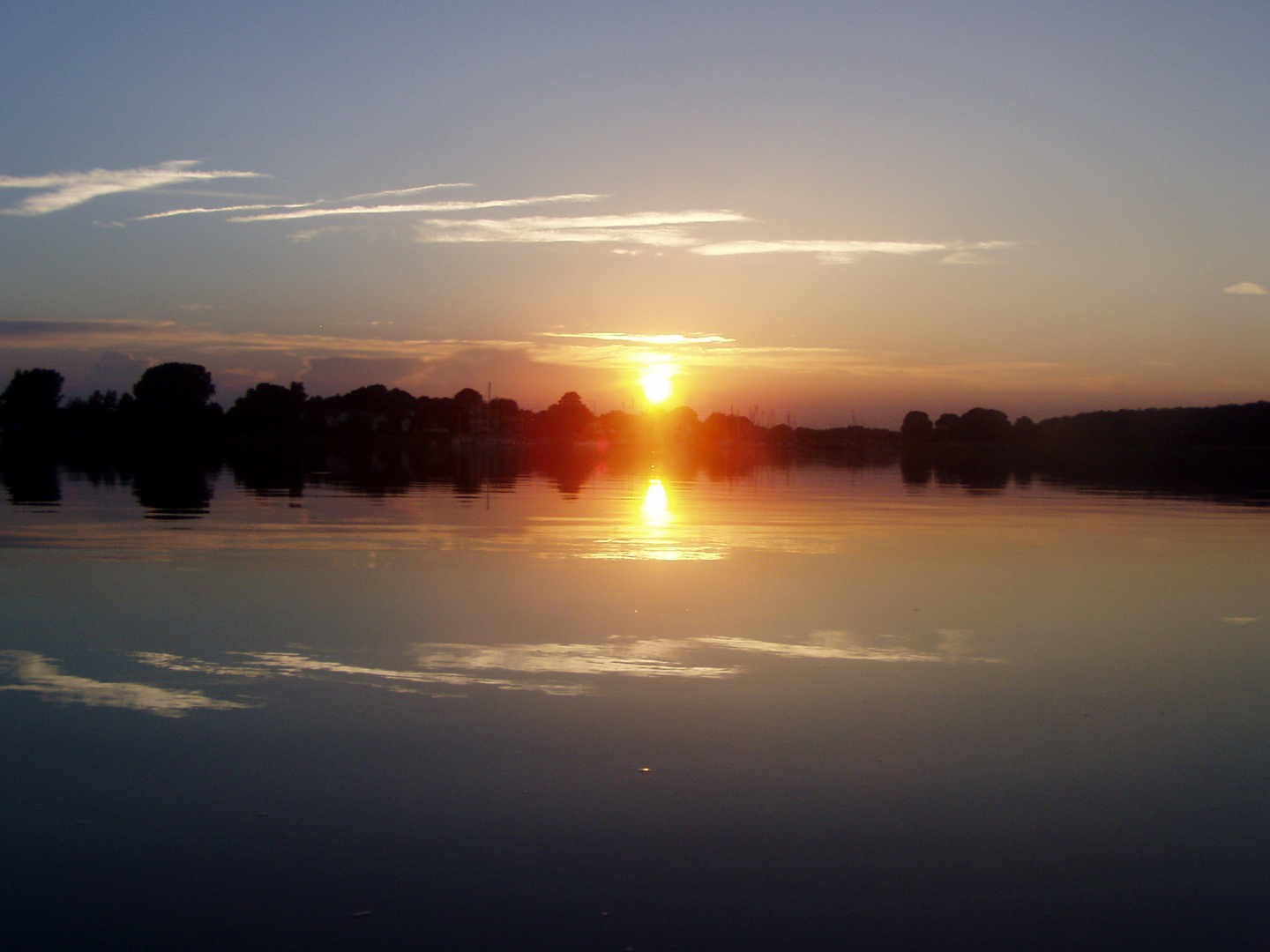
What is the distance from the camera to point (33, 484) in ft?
120

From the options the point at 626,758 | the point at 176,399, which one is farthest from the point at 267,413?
the point at 626,758

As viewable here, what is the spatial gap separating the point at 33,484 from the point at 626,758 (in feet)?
119

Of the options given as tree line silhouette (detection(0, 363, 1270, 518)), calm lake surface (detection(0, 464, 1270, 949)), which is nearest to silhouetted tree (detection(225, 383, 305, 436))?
tree line silhouette (detection(0, 363, 1270, 518))

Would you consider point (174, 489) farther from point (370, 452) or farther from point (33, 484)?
point (370, 452)

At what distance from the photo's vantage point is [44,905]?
5281mm

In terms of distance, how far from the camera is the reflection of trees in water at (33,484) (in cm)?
2920

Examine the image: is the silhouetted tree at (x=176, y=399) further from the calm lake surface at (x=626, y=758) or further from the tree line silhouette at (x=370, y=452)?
the calm lake surface at (x=626, y=758)

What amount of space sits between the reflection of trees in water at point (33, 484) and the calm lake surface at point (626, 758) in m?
15.1

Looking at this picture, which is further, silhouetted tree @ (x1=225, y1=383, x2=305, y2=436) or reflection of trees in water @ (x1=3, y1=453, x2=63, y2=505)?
silhouetted tree @ (x1=225, y1=383, x2=305, y2=436)

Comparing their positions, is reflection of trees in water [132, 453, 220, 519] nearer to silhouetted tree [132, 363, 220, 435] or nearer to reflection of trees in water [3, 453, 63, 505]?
reflection of trees in water [3, 453, 63, 505]

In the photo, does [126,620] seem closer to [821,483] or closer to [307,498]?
[307,498]

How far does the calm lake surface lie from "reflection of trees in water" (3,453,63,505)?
593 inches

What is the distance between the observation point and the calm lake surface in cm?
536

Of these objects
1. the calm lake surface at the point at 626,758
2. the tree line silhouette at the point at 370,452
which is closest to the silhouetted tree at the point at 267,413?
the tree line silhouette at the point at 370,452
